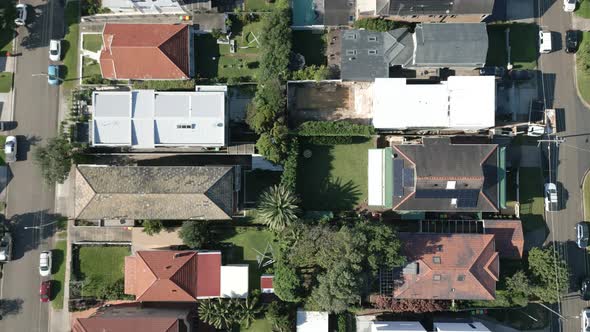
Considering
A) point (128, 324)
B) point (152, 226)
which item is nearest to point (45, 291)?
point (128, 324)

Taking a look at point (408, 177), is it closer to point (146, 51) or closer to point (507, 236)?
point (507, 236)

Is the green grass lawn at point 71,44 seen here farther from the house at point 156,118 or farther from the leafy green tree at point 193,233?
the leafy green tree at point 193,233

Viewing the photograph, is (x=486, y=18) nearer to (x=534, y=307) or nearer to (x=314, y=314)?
(x=534, y=307)

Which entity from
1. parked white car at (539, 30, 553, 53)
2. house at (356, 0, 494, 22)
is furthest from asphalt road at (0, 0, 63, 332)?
parked white car at (539, 30, 553, 53)

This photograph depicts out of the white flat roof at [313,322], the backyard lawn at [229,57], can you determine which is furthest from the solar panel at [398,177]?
the backyard lawn at [229,57]

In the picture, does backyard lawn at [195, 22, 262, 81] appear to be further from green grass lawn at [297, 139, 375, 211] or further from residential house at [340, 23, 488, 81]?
green grass lawn at [297, 139, 375, 211]

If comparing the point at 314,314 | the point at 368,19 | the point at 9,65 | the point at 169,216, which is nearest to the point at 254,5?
the point at 368,19
